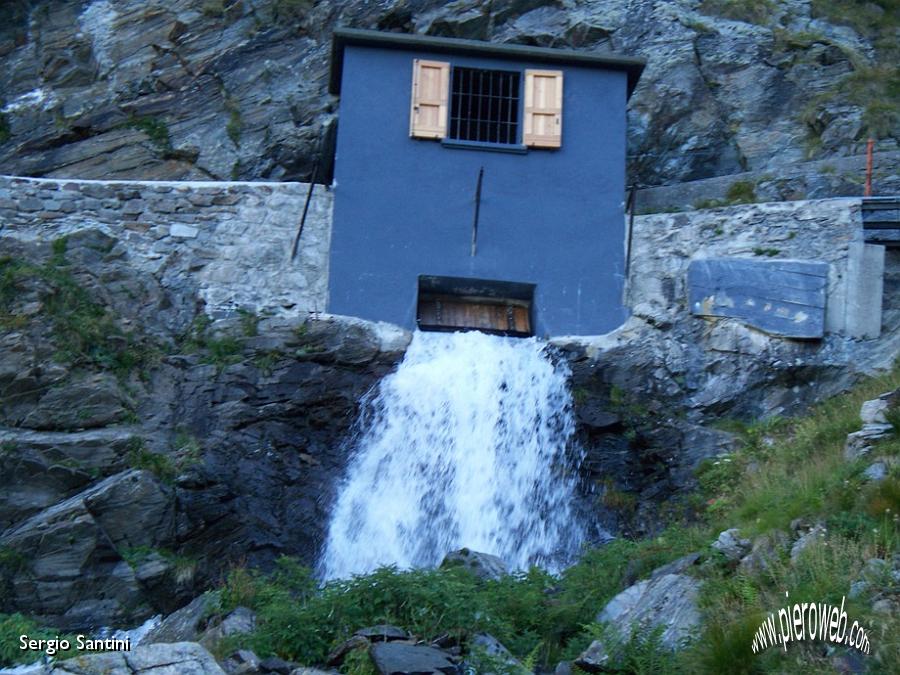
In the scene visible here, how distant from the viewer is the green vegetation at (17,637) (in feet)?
30.1

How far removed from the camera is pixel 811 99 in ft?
70.4

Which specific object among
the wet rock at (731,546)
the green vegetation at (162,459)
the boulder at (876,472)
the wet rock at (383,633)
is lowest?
the wet rock at (383,633)

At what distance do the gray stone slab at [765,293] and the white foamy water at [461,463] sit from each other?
232 cm

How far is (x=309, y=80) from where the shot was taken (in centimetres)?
2142

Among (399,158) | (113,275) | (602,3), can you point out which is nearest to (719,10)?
(602,3)

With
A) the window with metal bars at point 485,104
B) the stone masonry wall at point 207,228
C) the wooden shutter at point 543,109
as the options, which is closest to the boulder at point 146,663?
the stone masonry wall at point 207,228

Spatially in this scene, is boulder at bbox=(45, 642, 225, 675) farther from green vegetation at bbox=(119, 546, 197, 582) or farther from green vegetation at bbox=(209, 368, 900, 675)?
green vegetation at bbox=(119, 546, 197, 582)

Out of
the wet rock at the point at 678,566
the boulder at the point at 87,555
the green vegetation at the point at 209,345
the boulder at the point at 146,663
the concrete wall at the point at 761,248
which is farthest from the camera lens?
the concrete wall at the point at 761,248

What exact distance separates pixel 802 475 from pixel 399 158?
8040mm

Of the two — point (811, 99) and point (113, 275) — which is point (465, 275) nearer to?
point (113, 275)

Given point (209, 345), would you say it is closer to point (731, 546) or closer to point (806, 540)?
point (731, 546)

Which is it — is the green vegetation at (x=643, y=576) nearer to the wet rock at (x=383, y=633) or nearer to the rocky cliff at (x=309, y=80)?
the wet rock at (x=383, y=633)

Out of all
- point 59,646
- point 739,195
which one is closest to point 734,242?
point 739,195

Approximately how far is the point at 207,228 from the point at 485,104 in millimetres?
4630
